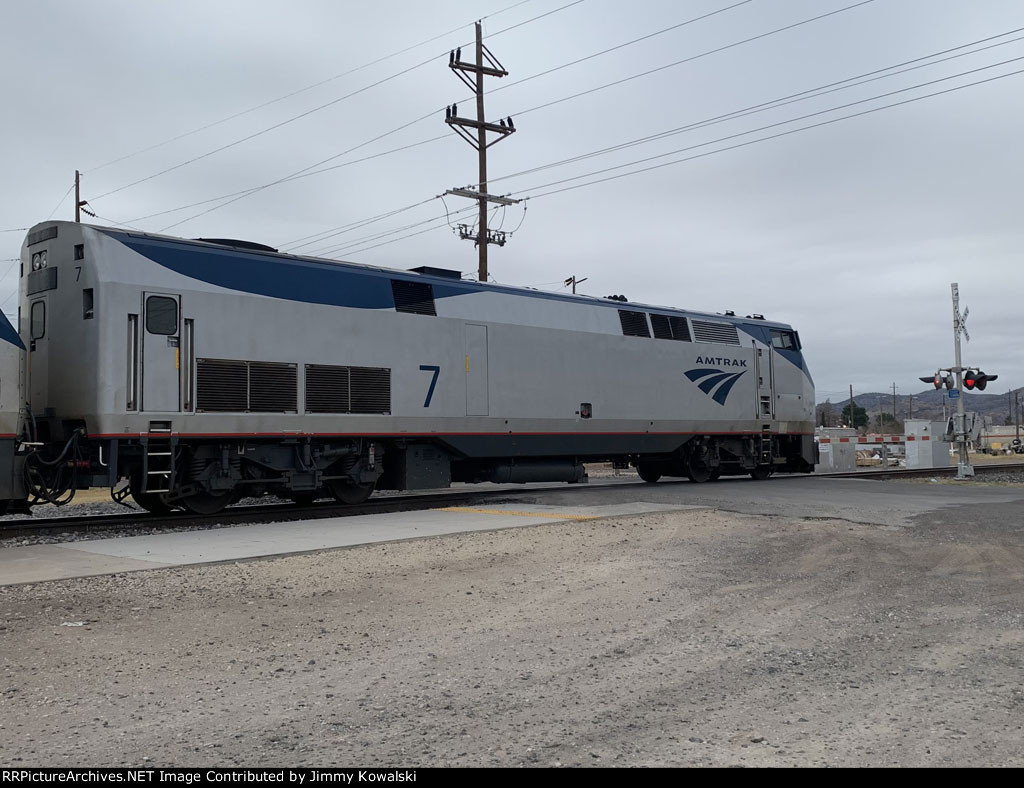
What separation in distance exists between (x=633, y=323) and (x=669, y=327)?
125cm

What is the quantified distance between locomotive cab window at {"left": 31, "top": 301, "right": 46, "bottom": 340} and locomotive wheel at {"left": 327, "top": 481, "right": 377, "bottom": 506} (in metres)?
4.92

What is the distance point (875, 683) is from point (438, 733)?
2483mm

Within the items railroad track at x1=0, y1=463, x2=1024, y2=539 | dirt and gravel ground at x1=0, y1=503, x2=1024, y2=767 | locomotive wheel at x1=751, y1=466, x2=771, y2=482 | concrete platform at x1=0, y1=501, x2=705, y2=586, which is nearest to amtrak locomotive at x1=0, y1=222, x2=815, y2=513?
railroad track at x1=0, y1=463, x2=1024, y2=539

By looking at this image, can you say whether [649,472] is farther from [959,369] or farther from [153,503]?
[153,503]

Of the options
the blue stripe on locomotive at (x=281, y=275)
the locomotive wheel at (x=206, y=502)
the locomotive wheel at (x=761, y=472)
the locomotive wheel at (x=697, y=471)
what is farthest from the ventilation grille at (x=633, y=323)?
the locomotive wheel at (x=206, y=502)

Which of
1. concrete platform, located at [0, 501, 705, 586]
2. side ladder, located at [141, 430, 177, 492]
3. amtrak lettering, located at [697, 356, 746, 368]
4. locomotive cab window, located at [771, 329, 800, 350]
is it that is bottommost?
concrete platform, located at [0, 501, 705, 586]

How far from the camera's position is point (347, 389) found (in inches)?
563

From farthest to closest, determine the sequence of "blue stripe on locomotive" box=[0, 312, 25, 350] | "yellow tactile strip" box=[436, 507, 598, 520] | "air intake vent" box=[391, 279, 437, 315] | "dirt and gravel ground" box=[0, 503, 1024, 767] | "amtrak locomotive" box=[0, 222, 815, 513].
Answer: "air intake vent" box=[391, 279, 437, 315] → "yellow tactile strip" box=[436, 507, 598, 520] → "amtrak locomotive" box=[0, 222, 815, 513] → "blue stripe on locomotive" box=[0, 312, 25, 350] → "dirt and gravel ground" box=[0, 503, 1024, 767]

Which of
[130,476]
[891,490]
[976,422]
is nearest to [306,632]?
[130,476]

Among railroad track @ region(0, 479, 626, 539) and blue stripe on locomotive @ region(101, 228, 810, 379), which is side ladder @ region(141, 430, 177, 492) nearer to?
railroad track @ region(0, 479, 626, 539)

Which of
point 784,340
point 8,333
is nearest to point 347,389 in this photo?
point 8,333

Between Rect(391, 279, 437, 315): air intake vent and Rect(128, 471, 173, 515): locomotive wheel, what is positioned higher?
Rect(391, 279, 437, 315): air intake vent

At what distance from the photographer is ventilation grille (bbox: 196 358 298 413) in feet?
41.5

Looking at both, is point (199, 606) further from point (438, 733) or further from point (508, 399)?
point (508, 399)
